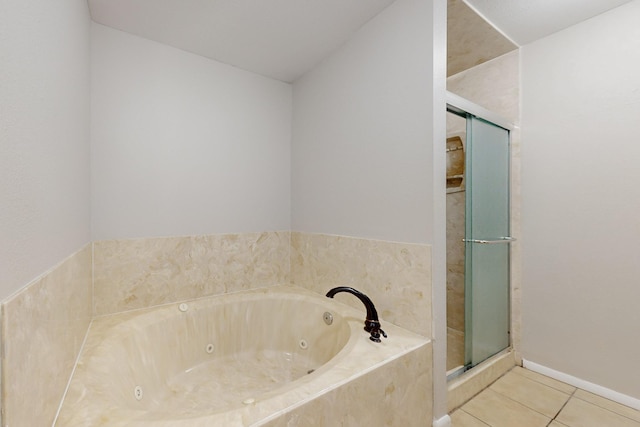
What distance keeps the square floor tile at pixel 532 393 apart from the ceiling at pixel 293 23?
2231mm

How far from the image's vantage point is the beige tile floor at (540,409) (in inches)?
55.3

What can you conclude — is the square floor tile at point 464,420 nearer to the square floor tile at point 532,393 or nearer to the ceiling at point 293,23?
the square floor tile at point 532,393

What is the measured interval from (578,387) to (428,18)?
225cm

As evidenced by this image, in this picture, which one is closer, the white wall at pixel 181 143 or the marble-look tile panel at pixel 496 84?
the white wall at pixel 181 143

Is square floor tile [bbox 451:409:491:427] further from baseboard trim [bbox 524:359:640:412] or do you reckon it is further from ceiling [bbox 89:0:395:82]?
ceiling [bbox 89:0:395:82]

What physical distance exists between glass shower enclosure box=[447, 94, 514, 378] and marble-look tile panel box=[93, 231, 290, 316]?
1364mm

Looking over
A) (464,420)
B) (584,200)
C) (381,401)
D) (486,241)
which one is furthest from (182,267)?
(584,200)

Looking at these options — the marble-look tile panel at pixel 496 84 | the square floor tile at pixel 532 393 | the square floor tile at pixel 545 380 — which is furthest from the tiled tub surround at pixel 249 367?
the marble-look tile panel at pixel 496 84

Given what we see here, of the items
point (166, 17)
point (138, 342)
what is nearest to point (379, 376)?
point (138, 342)

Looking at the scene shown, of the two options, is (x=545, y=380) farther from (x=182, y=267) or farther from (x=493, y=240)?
(x=182, y=267)

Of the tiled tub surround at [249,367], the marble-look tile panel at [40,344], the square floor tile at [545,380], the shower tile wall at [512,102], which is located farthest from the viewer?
the shower tile wall at [512,102]

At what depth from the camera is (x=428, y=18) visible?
1325mm

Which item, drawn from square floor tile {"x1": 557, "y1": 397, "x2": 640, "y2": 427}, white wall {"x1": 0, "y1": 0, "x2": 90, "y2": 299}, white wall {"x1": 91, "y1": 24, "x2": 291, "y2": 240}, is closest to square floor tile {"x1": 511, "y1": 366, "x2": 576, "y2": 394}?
square floor tile {"x1": 557, "y1": 397, "x2": 640, "y2": 427}

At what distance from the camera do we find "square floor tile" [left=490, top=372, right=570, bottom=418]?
1.51m
